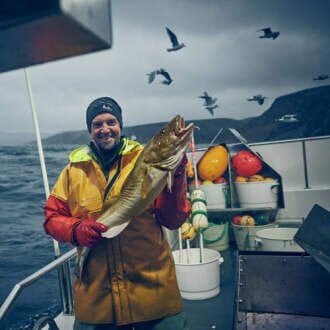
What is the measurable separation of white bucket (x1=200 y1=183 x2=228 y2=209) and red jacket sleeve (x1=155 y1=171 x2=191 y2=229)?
3235mm

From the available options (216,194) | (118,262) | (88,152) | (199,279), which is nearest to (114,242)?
(118,262)

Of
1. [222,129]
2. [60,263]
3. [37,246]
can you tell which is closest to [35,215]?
[37,246]

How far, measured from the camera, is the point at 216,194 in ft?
20.0

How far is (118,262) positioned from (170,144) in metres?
1.11

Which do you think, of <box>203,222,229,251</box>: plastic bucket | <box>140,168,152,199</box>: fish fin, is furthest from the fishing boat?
<box>140,168,152,199</box>: fish fin

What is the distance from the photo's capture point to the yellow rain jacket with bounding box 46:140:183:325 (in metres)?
2.68

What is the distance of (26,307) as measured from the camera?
1202 cm

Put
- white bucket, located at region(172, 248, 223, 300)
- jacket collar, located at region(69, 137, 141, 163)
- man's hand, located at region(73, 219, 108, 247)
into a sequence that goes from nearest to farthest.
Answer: man's hand, located at region(73, 219, 108, 247) < jacket collar, located at region(69, 137, 141, 163) < white bucket, located at region(172, 248, 223, 300)

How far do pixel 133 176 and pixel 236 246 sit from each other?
14.5 feet

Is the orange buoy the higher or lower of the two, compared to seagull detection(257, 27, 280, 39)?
lower

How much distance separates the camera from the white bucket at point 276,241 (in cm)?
470

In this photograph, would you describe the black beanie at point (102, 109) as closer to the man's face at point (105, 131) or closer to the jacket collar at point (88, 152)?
the man's face at point (105, 131)

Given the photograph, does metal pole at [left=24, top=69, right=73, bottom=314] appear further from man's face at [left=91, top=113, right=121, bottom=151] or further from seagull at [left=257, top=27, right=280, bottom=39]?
seagull at [left=257, top=27, right=280, bottom=39]

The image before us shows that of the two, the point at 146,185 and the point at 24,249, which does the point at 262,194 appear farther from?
the point at 24,249
